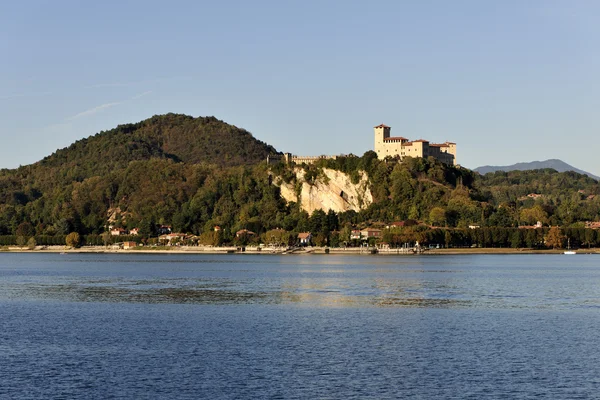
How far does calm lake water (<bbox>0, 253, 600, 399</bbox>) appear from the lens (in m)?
25.9

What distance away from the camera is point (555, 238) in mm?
139000

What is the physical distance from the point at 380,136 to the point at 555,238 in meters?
46.5

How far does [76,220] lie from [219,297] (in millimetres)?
149387

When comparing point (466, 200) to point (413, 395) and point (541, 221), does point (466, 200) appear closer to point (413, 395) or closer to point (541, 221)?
point (541, 221)

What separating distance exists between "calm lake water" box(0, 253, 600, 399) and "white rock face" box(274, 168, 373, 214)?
109 m

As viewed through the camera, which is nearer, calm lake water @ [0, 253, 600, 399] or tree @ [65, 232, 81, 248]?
calm lake water @ [0, 253, 600, 399]

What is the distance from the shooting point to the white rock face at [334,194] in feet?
553

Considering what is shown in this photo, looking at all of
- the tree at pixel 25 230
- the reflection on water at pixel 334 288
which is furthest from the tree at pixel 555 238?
the tree at pixel 25 230

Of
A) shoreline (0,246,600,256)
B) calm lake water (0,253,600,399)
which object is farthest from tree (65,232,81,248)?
calm lake water (0,253,600,399)

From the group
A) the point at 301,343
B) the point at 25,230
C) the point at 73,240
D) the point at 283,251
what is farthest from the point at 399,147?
the point at 301,343

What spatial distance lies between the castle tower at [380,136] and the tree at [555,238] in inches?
1680

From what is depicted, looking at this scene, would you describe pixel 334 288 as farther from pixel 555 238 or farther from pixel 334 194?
pixel 334 194

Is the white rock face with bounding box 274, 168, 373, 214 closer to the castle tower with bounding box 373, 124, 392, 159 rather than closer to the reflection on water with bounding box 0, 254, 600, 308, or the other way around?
the castle tower with bounding box 373, 124, 392, 159

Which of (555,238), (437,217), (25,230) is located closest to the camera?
(555,238)
